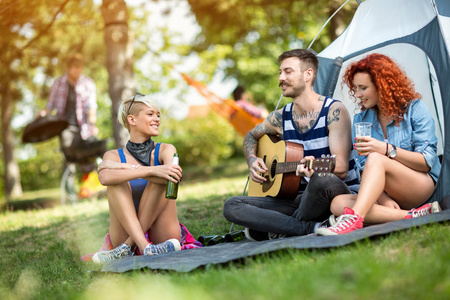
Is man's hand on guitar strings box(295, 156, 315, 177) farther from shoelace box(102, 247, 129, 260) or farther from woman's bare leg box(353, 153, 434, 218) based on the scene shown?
shoelace box(102, 247, 129, 260)

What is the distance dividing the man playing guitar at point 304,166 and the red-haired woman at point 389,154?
5.2 inches

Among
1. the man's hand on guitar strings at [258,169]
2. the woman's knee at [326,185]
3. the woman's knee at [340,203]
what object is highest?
the man's hand on guitar strings at [258,169]

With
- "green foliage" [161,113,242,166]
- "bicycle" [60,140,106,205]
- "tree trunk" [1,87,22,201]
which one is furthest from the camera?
"green foliage" [161,113,242,166]

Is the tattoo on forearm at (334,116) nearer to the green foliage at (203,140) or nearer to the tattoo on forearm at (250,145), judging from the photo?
the tattoo on forearm at (250,145)

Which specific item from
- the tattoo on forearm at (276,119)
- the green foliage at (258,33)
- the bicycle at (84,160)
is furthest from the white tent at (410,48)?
the bicycle at (84,160)

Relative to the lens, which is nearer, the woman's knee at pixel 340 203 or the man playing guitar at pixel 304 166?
the woman's knee at pixel 340 203

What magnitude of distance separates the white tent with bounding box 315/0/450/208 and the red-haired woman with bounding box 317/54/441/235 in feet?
0.75

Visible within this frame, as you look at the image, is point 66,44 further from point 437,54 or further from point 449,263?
point 449,263

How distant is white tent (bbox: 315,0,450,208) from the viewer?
11.2ft

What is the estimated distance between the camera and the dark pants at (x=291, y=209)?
3.00 m

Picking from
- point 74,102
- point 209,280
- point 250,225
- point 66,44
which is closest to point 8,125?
point 66,44

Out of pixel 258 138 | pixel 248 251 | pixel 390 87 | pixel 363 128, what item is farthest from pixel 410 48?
pixel 248 251

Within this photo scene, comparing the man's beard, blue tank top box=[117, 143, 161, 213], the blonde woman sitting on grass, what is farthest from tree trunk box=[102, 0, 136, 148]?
the man's beard

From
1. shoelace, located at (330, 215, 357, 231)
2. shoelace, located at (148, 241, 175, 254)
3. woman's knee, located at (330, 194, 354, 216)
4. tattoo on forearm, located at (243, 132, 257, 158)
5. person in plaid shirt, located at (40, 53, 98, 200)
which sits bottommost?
shoelace, located at (148, 241, 175, 254)
